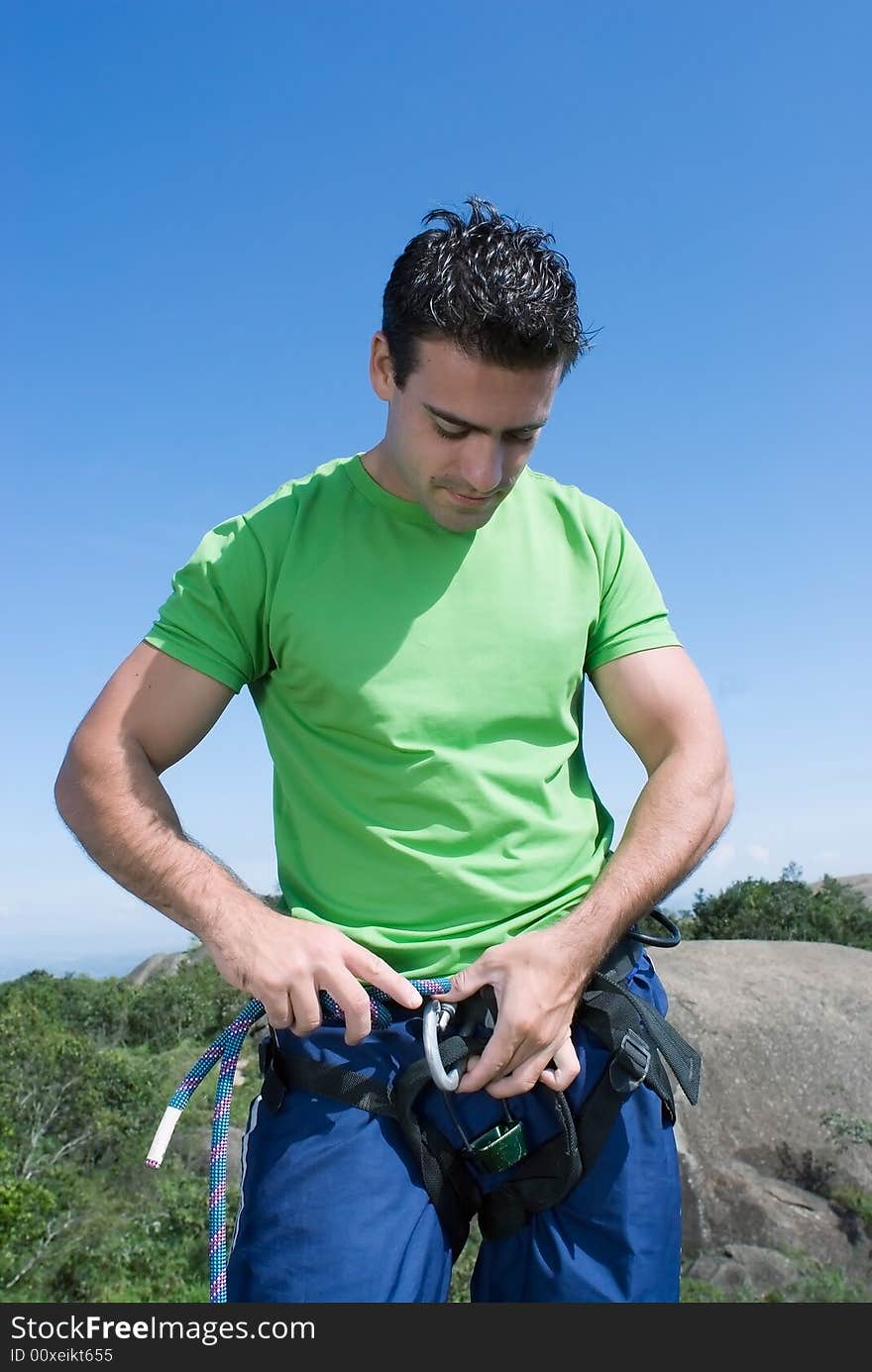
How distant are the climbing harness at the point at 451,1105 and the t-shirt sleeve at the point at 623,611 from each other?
0.80m

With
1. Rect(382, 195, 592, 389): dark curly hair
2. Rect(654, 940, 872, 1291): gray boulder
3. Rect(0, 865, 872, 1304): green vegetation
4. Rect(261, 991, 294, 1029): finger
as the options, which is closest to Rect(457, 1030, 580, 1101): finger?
Rect(261, 991, 294, 1029): finger

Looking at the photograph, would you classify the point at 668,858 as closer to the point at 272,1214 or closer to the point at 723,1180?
the point at 272,1214

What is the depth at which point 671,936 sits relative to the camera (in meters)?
3.03

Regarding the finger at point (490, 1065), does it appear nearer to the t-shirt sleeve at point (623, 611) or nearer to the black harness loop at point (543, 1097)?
the black harness loop at point (543, 1097)

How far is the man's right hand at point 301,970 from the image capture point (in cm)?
240

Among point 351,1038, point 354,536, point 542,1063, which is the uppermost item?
point 354,536

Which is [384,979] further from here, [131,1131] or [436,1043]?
[131,1131]

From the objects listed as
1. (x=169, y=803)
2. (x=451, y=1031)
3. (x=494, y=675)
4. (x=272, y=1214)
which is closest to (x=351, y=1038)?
(x=451, y=1031)

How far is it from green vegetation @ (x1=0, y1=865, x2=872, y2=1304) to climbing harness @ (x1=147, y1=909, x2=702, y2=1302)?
449 centimetres

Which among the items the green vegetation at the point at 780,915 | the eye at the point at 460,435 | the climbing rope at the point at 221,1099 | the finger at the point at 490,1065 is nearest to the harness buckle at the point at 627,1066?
the finger at the point at 490,1065

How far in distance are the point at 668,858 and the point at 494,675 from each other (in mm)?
595

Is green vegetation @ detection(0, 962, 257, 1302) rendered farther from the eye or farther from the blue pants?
the eye

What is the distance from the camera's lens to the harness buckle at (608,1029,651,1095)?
258 cm

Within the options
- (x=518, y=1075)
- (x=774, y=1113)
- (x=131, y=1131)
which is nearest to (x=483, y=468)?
(x=518, y=1075)
